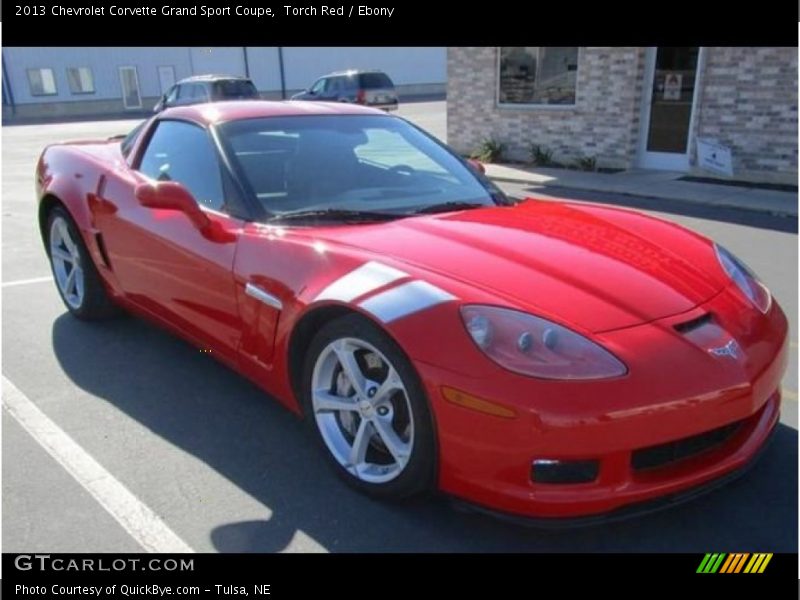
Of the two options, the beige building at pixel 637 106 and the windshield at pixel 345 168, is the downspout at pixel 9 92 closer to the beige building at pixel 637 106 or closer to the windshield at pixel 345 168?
the beige building at pixel 637 106

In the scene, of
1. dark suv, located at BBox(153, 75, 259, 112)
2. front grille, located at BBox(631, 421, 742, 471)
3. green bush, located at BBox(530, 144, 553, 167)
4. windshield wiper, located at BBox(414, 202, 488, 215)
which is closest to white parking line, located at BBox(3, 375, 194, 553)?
front grille, located at BBox(631, 421, 742, 471)

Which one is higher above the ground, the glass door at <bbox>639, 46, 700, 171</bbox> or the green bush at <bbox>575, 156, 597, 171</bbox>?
the glass door at <bbox>639, 46, 700, 171</bbox>

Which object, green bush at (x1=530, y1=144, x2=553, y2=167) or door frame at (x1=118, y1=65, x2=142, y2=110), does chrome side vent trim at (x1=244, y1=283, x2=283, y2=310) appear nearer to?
green bush at (x1=530, y1=144, x2=553, y2=167)

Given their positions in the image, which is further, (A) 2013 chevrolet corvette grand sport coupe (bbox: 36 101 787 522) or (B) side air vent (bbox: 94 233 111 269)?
(B) side air vent (bbox: 94 233 111 269)

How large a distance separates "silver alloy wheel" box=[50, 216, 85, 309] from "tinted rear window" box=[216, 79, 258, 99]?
16380 millimetres

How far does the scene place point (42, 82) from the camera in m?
31.4

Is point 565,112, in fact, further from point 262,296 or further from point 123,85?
point 123,85

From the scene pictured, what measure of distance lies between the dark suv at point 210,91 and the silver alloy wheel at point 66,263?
53.0 feet

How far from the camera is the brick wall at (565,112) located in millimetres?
10773

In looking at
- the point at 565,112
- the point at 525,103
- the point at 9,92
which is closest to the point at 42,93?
the point at 9,92
